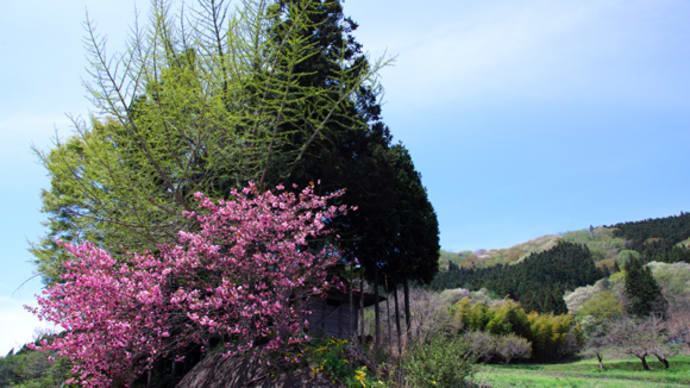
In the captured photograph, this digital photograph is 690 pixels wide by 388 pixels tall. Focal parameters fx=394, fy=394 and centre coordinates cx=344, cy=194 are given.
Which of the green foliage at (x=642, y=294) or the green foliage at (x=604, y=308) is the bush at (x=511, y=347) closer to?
the green foliage at (x=604, y=308)

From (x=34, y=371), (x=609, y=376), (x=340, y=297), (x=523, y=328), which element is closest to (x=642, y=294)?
(x=523, y=328)

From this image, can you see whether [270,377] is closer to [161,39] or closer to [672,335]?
[161,39]

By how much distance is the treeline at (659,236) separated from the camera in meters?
58.8

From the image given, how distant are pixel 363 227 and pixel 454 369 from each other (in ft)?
21.7

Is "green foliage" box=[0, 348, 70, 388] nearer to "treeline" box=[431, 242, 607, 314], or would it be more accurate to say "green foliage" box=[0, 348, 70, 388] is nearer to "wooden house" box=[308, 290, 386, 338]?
"wooden house" box=[308, 290, 386, 338]

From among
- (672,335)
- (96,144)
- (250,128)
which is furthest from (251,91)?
(672,335)

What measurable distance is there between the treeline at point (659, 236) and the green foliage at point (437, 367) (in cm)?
6749

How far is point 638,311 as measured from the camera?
4200cm

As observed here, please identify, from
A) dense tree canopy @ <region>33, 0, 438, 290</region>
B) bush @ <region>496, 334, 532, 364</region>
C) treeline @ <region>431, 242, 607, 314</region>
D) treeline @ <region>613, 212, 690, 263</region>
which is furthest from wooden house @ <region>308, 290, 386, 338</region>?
treeline @ <region>613, 212, 690, 263</region>

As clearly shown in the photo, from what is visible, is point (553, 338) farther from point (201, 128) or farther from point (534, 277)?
point (201, 128)

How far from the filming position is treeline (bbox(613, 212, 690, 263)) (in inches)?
2315

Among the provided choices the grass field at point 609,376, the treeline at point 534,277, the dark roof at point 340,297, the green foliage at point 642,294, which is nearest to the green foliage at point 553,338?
the grass field at point 609,376

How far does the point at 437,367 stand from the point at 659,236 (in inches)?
4162

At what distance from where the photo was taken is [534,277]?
2682 inches
